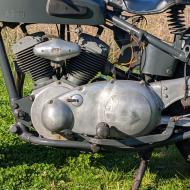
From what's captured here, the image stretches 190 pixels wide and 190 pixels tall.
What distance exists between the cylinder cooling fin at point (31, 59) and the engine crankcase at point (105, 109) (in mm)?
224

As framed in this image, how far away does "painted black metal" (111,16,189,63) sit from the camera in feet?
11.3

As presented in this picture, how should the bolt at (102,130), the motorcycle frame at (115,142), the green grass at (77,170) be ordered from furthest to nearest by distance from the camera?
the green grass at (77,170), the motorcycle frame at (115,142), the bolt at (102,130)

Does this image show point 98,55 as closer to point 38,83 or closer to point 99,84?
point 99,84

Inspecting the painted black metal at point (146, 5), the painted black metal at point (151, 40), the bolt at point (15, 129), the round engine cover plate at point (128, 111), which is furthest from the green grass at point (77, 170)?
the painted black metal at point (146, 5)

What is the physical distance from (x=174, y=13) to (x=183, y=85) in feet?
1.74

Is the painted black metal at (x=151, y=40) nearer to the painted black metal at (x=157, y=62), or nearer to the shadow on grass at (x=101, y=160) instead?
the painted black metal at (x=157, y=62)

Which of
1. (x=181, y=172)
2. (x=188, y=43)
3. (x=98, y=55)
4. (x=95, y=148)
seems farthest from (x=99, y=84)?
(x=181, y=172)

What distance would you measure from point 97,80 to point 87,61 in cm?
21

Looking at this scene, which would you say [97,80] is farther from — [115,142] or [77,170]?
[77,170]

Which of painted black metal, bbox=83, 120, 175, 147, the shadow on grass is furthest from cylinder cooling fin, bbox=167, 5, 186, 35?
the shadow on grass

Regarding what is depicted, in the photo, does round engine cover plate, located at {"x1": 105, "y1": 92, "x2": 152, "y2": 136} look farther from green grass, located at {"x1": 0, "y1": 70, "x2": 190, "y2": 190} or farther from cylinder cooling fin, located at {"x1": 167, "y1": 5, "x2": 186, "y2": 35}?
green grass, located at {"x1": 0, "y1": 70, "x2": 190, "y2": 190}

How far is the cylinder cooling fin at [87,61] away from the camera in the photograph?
3.49m

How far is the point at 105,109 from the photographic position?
11.1 ft

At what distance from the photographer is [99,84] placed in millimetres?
3459
